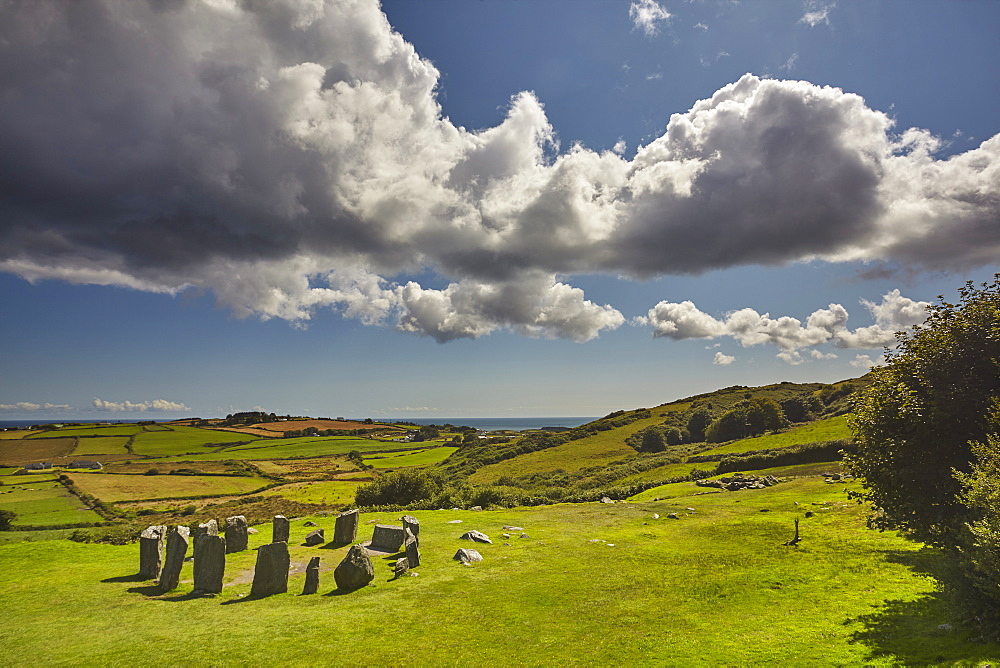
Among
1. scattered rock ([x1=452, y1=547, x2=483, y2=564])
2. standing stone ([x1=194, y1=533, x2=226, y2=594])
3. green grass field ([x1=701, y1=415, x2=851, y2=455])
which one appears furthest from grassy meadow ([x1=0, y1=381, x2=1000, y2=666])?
green grass field ([x1=701, y1=415, x2=851, y2=455])

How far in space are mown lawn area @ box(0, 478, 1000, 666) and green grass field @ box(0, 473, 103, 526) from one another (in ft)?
114

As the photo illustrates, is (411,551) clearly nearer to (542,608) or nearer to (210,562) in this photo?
(542,608)

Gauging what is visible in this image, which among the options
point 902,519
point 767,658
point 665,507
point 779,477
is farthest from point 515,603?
point 779,477

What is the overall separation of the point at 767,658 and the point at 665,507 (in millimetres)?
26176

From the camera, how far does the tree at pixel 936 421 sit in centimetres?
1786

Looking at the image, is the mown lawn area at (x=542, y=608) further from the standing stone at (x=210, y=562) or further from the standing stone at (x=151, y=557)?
the standing stone at (x=210, y=562)

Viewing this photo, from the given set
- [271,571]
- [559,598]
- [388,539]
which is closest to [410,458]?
[388,539]

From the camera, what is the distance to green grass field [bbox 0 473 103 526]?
176 feet

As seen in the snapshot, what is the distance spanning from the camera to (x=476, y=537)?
28781 millimetres

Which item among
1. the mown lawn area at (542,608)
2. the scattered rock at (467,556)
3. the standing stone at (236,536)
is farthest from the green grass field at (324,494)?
the scattered rock at (467,556)

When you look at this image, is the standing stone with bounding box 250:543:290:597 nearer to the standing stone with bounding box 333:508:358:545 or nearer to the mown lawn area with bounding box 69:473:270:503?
the standing stone with bounding box 333:508:358:545

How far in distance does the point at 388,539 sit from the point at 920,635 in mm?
23180

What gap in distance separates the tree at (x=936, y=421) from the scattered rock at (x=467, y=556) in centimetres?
1854

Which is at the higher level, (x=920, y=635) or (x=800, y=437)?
(x=920, y=635)
